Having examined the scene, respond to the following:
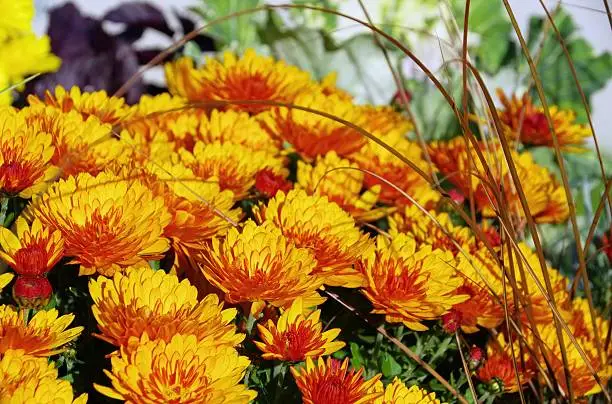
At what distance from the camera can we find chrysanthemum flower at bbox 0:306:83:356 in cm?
56

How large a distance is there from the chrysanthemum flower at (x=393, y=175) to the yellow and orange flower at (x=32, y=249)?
37cm

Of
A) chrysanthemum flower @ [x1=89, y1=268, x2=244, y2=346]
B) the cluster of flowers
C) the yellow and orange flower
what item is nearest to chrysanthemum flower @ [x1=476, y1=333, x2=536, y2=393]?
the cluster of flowers

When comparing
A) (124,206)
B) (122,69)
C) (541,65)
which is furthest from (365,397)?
(541,65)

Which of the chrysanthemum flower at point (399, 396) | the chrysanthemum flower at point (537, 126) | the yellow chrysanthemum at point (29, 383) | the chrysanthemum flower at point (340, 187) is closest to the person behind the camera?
the yellow chrysanthemum at point (29, 383)

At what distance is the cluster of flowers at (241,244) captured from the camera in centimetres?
56

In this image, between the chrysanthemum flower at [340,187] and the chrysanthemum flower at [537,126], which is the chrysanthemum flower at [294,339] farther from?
the chrysanthemum flower at [537,126]

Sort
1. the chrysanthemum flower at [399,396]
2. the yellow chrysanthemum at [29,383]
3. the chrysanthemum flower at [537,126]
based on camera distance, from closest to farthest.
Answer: the yellow chrysanthemum at [29,383] → the chrysanthemum flower at [399,396] → the chrysanthemum flower at [537,126]

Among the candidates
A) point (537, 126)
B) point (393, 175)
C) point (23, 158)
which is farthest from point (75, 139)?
point (537, 126)

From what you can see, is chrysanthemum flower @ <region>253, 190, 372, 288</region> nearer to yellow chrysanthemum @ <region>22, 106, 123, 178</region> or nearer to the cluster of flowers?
the cluster of flowers

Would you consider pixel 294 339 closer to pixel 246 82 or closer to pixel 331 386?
pixel 331 386

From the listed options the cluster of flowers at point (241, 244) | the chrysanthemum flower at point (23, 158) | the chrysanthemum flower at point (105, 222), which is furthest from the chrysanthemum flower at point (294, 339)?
the chrysanthemum flower at point (23, 158)

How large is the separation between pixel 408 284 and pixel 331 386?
14 cm

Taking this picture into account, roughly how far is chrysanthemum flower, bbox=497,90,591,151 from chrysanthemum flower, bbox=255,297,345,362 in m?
0.54

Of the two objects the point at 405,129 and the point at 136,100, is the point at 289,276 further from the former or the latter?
the point at 136,100
